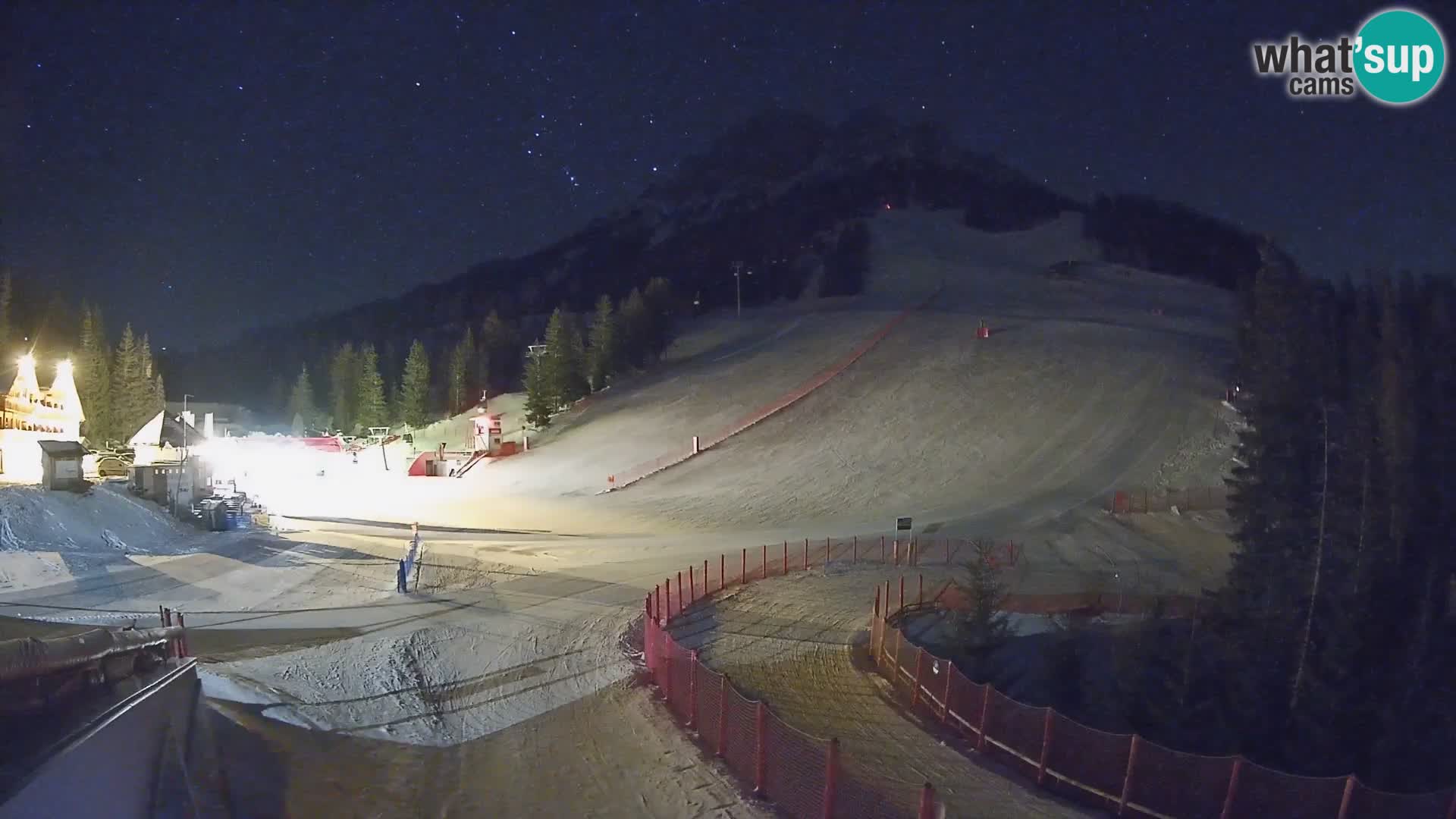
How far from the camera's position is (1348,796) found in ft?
29.5

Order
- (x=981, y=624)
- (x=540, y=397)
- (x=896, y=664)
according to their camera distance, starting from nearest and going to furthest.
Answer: (x=896, y=664) < (x=981, y=624) < (x=540, y=397)

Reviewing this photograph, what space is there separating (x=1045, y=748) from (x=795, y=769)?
3.43 metres

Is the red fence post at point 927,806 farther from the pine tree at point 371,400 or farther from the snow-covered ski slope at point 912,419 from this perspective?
the pine tree at point 371,400

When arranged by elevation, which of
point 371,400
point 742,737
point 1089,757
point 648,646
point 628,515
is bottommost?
point 1089,757

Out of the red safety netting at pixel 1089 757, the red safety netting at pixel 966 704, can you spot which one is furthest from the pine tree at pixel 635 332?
the red safety netting at pixel 1089 757

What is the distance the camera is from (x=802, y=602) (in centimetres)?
2248

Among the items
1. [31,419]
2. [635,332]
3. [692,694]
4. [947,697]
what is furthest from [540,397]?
[692,694]

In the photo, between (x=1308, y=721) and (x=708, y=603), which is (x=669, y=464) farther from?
(x=1308, y=721)

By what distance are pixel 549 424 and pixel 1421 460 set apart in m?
52.5

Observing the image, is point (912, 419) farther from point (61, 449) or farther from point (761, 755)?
point (761, 755)

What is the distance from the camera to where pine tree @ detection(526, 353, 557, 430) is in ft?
220

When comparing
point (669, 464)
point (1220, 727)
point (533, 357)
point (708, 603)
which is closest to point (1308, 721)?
point (1220, 727)

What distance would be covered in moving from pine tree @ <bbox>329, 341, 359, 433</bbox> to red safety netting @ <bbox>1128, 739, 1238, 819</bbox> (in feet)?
312

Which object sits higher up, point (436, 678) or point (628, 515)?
point (628, 515)
